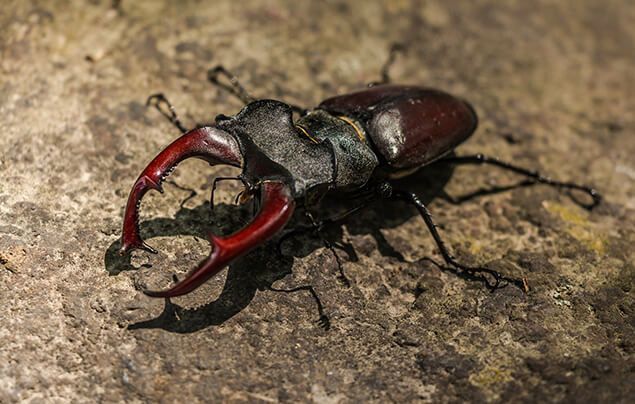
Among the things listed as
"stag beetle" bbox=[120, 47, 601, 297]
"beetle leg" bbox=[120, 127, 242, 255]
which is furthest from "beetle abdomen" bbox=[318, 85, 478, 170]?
"beetle leg" bbox=[120, 127, 242, 255]

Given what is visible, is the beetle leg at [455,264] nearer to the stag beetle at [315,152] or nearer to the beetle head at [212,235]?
→ the stag beetle at [315,152]

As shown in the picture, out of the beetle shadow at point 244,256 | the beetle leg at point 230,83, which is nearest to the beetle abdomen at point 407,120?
the beetle shadow at point 244,256

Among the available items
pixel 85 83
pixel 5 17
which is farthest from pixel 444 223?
pixel 5 17

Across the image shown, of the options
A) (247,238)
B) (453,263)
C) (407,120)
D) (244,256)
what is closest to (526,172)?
(407,120)

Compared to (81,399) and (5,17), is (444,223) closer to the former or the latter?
(81,399)

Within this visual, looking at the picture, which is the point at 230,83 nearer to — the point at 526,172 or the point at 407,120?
the point at 407,120

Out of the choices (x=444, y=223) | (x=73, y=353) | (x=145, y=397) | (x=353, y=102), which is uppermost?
(x=353, y=102)
